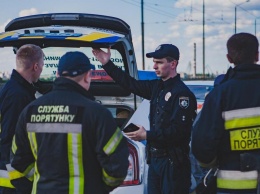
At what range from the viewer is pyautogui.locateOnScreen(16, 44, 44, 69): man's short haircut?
11.0 ft

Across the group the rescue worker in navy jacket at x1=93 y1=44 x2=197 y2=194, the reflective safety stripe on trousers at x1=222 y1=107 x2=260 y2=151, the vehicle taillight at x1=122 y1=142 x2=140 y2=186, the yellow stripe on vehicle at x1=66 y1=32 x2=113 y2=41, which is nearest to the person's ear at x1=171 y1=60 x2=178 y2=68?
the rescue worker in navy jacket at x1=93 y1=44 x2=197 y2=194

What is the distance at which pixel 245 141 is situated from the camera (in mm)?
2924

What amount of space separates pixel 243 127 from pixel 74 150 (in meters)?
1.13

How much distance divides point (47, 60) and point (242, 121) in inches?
118

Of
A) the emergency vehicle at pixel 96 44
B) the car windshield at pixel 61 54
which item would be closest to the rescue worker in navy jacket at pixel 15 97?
the emergency vehicle at pixel 96 44

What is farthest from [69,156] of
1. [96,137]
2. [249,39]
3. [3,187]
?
[249,39]

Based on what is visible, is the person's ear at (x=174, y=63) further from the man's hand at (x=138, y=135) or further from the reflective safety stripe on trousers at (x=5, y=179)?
the reflective safety stripe on trousers at (x=5, y=179)

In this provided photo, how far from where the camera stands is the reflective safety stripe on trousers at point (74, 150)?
8.32 ft

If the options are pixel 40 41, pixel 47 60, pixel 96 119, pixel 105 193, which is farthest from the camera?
pixel 47 60

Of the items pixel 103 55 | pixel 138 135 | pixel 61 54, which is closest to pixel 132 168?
pixel 138 135

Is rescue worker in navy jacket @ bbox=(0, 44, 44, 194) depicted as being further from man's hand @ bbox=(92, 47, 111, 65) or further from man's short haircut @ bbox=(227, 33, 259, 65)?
man's short haircut @ bbox=(227, 33, 259, 65)

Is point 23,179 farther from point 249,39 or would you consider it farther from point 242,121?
point 249,39

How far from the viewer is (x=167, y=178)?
12.1ft

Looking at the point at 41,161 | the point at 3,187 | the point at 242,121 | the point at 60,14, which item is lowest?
the point at 3,187
